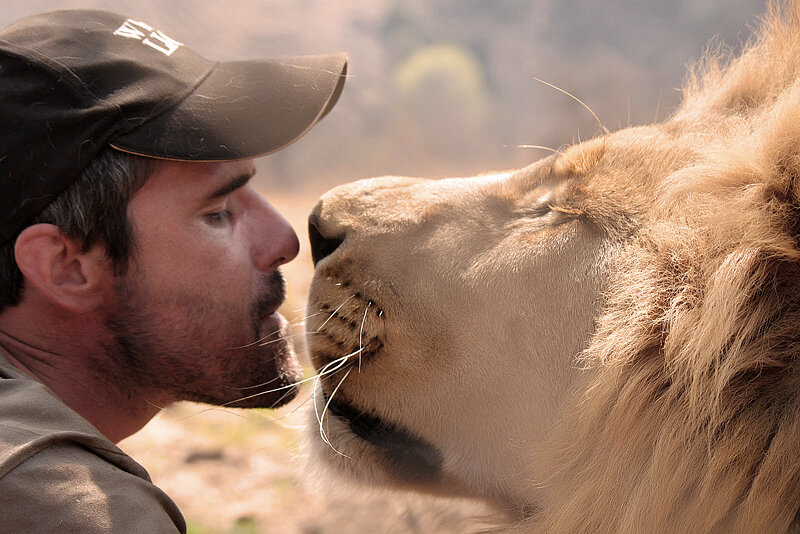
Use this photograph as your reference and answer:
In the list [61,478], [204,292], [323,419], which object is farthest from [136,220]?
[61,478]

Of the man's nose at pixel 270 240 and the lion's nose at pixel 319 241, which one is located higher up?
the lion's nose at pixel 319 241

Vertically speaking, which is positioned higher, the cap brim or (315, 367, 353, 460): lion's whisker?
the cap brim

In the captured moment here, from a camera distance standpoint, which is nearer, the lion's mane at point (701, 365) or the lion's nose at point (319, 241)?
the lion's mane at point (701, 365)

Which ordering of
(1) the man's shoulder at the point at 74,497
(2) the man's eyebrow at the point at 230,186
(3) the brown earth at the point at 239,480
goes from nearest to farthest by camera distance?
(1) the man's shoulder at the point at 74,497
(2) the man's eyebrow at the point at 230,186
(3) the brown earth at the point at 239,480

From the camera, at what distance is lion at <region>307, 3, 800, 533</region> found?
1103mm

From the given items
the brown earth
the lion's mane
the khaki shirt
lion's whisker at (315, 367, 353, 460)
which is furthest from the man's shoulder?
the brown earth

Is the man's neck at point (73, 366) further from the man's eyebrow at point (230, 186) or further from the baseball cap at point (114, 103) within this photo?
the man's eyebrow at point (230, 186)

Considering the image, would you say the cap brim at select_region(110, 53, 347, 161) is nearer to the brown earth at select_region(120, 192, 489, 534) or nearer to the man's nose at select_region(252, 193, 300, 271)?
the man's nose at select_region(252, 193, 300, 271)

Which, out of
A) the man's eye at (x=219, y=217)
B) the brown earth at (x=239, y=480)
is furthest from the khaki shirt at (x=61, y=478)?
the brown earth at (x=239, y=480)

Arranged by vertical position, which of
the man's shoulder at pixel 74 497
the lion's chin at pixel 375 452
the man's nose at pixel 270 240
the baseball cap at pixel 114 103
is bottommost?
the lion's chin at pixel 375 452

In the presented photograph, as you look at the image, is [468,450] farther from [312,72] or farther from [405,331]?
[312,72]

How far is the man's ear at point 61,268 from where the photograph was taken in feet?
4.96

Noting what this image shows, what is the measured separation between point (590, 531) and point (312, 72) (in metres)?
1.18

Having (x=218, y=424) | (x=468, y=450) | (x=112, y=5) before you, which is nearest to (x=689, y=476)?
(x=468, y=450)
